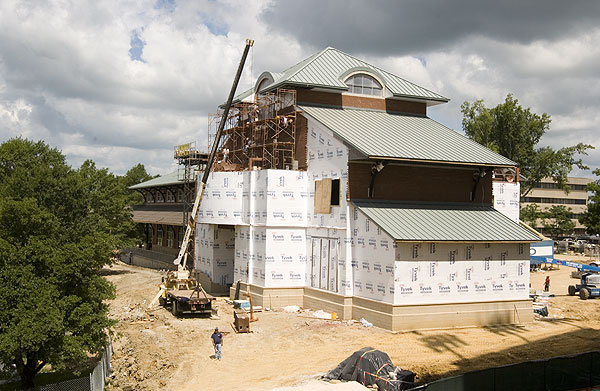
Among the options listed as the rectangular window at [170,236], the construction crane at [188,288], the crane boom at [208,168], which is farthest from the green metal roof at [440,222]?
the rectangular window at [170,236]

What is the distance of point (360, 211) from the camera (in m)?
32.2

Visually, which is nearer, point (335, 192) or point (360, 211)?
point (360, 211)

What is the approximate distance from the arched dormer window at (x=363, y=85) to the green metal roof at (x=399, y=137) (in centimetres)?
140

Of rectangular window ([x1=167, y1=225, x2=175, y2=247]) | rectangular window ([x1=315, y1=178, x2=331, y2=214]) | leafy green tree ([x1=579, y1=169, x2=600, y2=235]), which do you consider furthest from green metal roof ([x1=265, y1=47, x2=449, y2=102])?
leafy green tree ([x1=579, y1=169, x2=600, y2=235])

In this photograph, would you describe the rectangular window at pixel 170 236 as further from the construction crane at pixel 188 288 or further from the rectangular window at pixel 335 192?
the rectangular window at pixel 335 192

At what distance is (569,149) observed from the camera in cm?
8162

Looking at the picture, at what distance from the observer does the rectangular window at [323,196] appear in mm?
34812

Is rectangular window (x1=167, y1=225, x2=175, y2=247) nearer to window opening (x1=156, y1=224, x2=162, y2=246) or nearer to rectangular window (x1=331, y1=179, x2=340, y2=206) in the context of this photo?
window opening (x1=156, y1=224, x2=162, y2=246)

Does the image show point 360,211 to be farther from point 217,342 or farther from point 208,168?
point 208,168

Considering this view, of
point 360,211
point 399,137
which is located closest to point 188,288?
point 360,211

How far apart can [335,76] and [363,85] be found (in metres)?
2.28

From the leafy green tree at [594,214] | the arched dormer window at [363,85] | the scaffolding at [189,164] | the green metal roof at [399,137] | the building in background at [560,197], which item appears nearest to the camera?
the green metal roof at [399,137]

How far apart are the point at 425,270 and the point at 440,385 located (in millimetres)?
13829

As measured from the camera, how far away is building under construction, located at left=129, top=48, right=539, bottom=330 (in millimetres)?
30641
